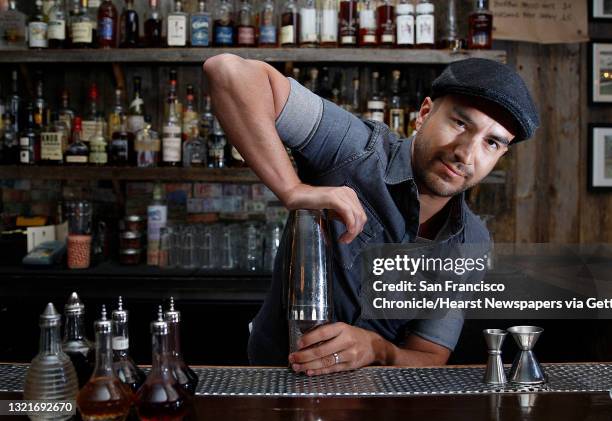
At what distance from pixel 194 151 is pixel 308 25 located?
63cm

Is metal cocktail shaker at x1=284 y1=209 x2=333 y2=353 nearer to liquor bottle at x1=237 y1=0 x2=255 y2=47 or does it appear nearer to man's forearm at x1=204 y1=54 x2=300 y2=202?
man's forearm at x1=204 y1=54 x2=300 y2=202

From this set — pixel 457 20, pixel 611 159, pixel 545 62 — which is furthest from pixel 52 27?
pixel 611 159

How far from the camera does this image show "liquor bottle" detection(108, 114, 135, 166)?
301 cm

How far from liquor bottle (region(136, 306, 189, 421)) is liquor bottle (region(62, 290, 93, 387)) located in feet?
0.57

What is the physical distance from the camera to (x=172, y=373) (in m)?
1.06

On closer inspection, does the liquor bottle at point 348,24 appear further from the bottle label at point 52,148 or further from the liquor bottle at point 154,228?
the bottle label at point 52,148

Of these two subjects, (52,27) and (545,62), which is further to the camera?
(545,62)

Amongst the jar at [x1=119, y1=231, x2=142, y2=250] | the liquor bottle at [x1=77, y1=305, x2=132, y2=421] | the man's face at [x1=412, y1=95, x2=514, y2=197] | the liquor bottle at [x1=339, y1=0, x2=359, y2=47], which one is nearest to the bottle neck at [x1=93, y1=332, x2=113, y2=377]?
the liquor bottle at [x1=77, y1=305, x2=132, y2=421]

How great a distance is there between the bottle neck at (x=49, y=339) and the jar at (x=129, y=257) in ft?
6.21

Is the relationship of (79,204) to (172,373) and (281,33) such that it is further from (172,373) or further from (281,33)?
(172,373)

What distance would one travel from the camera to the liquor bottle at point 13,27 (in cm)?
304

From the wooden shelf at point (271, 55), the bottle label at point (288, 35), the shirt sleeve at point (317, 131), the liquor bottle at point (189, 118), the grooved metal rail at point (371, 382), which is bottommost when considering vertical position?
the grooved metal rail at point (371, 382)

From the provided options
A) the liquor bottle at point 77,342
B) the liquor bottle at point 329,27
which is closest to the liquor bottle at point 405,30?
the liquor bottle at point 329,27

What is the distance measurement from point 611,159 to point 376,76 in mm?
1013
